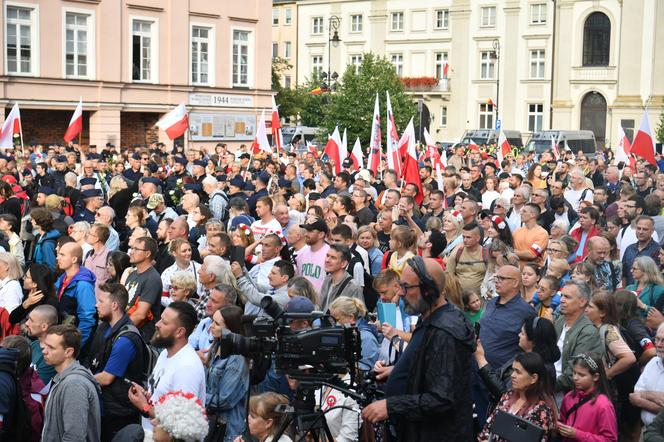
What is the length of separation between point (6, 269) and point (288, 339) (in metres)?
Answer: 4.79

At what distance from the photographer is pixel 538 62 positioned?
198ft

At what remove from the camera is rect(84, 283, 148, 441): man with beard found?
22.8 feet

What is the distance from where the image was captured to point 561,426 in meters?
6.25

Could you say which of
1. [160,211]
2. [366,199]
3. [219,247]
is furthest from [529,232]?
[160,211]

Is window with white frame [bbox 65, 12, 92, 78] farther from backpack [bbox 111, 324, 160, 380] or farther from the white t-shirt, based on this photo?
the white t-shirt

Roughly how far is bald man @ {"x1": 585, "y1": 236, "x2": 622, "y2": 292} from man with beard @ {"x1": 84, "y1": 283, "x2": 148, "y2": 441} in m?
5.00

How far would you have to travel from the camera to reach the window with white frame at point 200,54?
38.2 metres

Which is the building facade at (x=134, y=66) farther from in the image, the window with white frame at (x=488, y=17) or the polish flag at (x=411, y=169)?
the window with white frame at (x=488, y=17)

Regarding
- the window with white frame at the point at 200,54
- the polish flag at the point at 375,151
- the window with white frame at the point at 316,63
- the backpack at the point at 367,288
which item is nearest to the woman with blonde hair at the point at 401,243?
the backpack at the point at 367,288

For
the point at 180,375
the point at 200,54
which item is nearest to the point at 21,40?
the point at 200,54

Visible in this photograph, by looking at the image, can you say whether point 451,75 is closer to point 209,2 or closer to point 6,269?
point 209,2

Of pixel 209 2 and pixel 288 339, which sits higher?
pixel 209 2

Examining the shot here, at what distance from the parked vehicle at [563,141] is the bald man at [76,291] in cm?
3482

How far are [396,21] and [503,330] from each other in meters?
59.7
